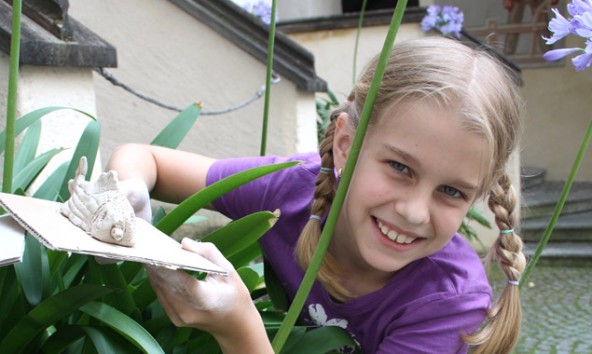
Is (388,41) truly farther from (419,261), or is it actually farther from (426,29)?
(426,29)

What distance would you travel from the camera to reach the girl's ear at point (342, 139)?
1.39 meters

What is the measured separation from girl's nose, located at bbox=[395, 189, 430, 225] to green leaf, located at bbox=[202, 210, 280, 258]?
7.8 inches

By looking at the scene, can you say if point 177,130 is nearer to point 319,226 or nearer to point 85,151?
point 85,151

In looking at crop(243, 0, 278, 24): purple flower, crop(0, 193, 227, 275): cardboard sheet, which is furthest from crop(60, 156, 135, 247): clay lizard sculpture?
crop(243, 0, 278, 24): purple flower

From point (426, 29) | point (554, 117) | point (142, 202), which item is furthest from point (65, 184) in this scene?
point (554, 117)

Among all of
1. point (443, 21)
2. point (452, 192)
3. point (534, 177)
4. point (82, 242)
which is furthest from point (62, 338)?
point (534, 177)

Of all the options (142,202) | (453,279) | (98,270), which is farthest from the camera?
(453,279)

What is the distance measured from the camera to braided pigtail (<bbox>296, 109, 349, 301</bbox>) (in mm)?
1380

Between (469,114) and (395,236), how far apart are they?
224 millimetres

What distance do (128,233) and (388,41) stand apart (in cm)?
37

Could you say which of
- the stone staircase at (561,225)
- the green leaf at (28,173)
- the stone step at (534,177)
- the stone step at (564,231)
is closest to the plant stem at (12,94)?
the green leaf at (28,173)

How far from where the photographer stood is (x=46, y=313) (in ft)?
3.58

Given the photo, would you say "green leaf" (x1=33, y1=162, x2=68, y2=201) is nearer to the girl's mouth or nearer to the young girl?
the young girl

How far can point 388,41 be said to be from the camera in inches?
36.5
